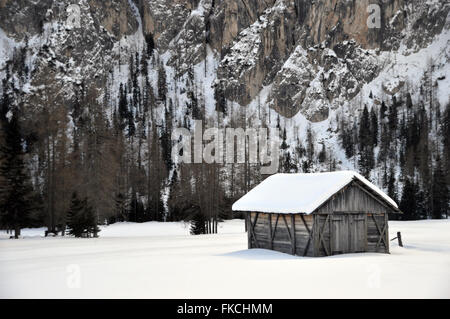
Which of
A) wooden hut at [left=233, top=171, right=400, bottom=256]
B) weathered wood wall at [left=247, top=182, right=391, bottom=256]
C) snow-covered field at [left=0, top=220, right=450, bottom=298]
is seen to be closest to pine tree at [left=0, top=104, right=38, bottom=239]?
snow-covered field at [left=0, top=220, right=450, bottom=298]

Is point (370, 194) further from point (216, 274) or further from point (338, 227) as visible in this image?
point (216, 274)

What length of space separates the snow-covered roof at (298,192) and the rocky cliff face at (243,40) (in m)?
86.0

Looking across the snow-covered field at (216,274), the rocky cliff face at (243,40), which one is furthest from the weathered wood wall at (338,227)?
the rocky cliff face at (243,40)

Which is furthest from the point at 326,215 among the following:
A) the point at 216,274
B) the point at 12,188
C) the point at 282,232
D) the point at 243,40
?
the point at 243,40

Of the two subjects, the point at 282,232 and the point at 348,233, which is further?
Result: the point at 282,232

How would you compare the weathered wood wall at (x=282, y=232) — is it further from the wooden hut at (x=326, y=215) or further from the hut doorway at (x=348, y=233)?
the hut doorway at (x=348, y=233)

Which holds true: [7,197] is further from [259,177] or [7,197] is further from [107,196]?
[259,177]

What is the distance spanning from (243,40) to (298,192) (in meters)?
111

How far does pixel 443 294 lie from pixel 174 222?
46172 mm

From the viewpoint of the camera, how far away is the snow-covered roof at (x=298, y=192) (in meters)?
20.3

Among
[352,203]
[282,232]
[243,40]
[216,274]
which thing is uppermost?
[243,40]

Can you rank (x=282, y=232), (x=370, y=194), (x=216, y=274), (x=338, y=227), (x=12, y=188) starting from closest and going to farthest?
1. (x=216, y=274)
2. (x=338, y=227)
3. (x=370, y=194)
4. (x=282, y=232)
5. (x=12, y=188)

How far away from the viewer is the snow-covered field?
12.9 metres

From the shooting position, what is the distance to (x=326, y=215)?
20.8 meters
